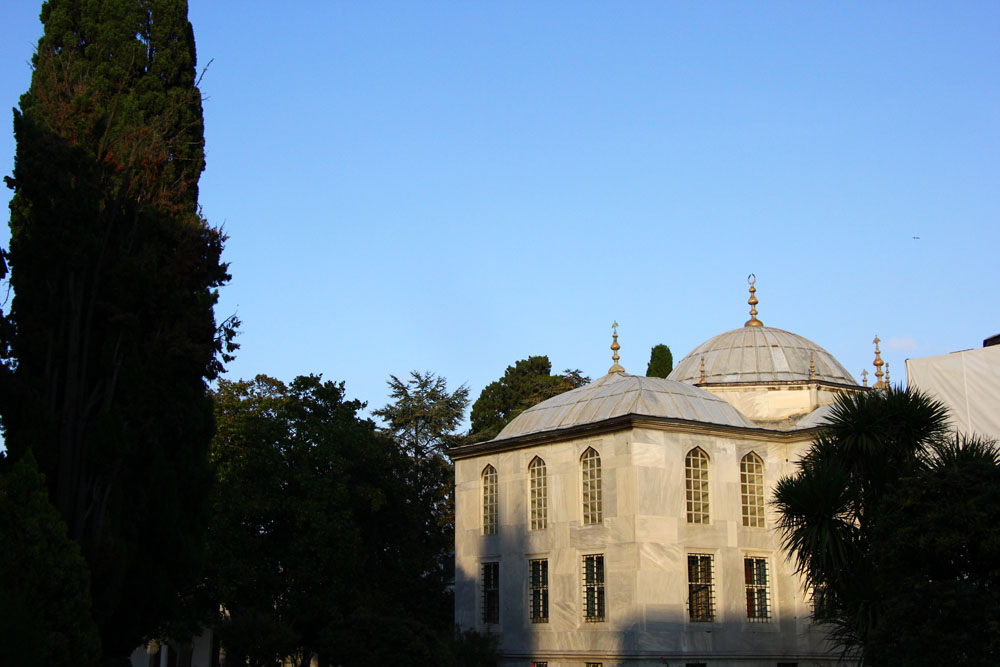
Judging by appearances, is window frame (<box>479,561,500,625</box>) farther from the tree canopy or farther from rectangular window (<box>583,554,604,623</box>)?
the tree canopy

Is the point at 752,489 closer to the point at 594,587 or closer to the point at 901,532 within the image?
the point at 594,587

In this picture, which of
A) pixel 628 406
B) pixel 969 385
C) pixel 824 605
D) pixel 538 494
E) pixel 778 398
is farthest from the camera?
pixel 778 398

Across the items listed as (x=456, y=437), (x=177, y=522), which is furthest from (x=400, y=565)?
(x=177, y=522)

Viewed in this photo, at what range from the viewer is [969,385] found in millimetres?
28391

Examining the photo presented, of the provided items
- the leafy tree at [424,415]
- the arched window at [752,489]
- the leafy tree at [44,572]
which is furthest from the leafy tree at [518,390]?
the leafy tree at [44,572]

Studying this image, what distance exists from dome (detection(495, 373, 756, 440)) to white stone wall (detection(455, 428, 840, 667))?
1.00 m

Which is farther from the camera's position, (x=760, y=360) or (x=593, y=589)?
(x=760, y=360)

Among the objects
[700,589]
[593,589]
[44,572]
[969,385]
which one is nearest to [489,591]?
[593,589]

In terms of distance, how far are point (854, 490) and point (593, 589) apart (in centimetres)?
997

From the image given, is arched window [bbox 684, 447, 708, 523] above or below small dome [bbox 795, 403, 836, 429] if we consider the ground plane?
below

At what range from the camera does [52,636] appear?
1404 centimetres

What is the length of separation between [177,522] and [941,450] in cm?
1359

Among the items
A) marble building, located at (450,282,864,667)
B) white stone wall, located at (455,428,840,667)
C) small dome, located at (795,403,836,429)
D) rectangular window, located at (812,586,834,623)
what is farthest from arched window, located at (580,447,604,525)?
rectangular window, located at (812,586,834,623)

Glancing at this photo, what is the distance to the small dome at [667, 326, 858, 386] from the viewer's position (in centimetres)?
3766
